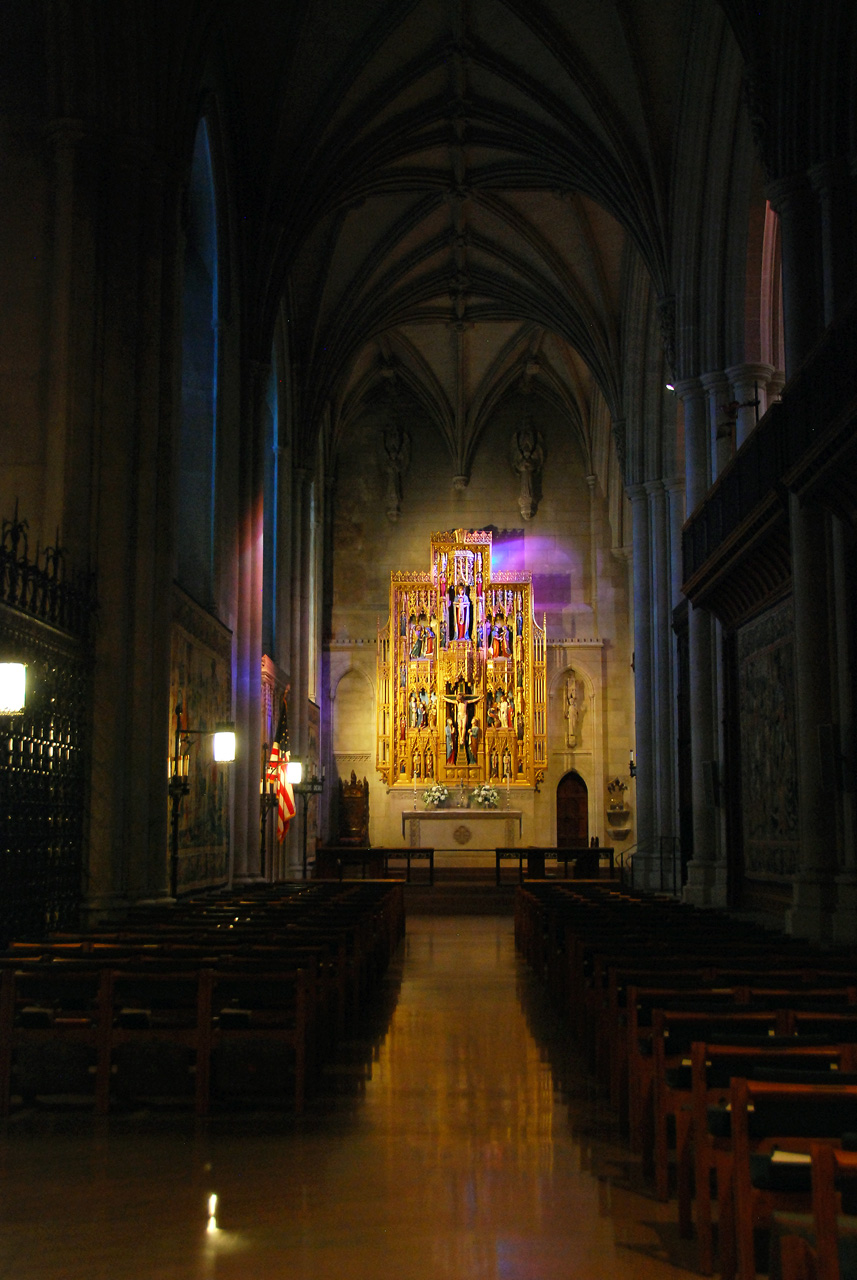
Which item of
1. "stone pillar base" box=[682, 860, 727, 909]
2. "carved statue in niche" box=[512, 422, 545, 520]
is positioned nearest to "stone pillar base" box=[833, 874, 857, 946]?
"stone pillar base" box=[682, 860, 727, 909]

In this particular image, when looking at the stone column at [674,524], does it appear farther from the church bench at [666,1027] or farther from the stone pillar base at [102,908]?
the church bench at [666,1027]

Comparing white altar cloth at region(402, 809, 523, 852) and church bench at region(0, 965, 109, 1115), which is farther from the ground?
white altar cloth at region(402, 809, 523, 852)

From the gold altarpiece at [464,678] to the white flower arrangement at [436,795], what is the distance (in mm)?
210

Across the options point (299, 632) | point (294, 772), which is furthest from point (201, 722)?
point (299, 632)

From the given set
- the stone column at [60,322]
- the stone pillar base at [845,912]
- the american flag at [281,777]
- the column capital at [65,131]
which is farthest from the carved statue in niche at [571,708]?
the column capital at [65,131]

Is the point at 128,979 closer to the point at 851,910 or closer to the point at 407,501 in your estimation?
the point at 851,910

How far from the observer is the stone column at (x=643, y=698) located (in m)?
25.3

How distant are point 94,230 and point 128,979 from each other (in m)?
9.38

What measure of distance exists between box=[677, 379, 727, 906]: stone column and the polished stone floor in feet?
35.8

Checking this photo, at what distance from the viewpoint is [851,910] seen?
11961mm

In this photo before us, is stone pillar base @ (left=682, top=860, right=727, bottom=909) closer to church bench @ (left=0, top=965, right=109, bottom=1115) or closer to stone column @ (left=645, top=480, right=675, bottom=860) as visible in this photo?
stone column @ (left=645, top=480, right=675, bottom=860)

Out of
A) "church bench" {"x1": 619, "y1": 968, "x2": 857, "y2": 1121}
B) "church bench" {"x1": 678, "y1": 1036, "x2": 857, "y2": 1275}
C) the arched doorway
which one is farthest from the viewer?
the arched doorway

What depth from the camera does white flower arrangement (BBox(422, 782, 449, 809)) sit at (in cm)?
3178

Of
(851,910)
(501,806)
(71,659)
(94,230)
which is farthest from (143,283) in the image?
(501,806)
